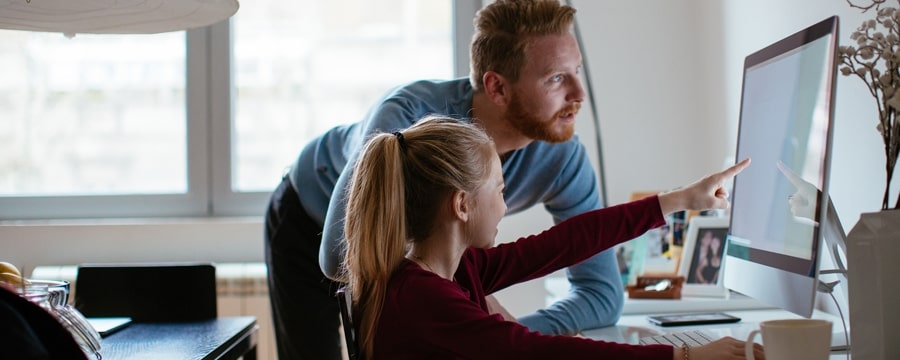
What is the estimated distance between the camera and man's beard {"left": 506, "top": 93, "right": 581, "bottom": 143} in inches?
70.7

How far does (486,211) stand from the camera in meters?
1.36

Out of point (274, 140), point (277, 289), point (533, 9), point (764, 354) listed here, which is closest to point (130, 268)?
point (277, 289)

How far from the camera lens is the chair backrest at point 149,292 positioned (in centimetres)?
198

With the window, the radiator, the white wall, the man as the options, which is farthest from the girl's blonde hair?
the window

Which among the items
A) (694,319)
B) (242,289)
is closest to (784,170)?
(694,319)

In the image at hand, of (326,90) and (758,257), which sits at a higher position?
(326,90)

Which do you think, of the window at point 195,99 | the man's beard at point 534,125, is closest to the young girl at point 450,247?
the man's beard at point 534,125

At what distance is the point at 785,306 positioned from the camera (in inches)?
51.9

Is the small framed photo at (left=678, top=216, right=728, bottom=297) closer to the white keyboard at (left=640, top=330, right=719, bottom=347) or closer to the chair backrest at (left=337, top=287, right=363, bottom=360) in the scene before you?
the white keyboard at (left=640, top=330, right=719, bottom=347)

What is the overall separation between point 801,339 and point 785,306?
384 mm

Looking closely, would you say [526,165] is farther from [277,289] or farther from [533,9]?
[277,289]

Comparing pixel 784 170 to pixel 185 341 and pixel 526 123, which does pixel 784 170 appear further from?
pixel 185 341

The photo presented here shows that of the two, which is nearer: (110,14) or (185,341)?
(110,14)

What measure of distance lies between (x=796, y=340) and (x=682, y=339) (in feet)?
1.54
